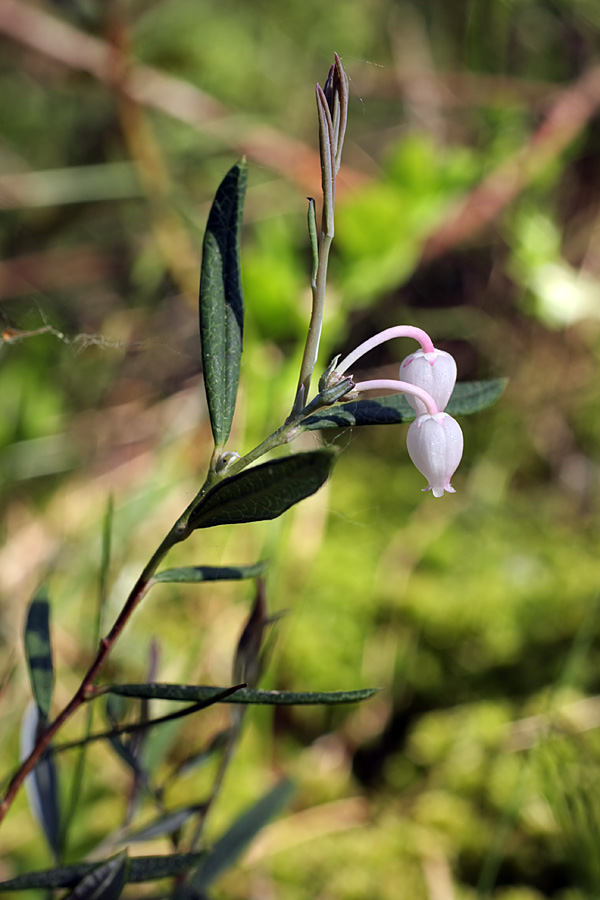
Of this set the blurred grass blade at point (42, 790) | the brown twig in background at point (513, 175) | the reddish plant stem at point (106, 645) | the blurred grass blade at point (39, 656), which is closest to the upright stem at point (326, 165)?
the reddish plant stem at point (106, 645)

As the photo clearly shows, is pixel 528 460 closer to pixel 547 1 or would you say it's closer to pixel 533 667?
pixel 533 667

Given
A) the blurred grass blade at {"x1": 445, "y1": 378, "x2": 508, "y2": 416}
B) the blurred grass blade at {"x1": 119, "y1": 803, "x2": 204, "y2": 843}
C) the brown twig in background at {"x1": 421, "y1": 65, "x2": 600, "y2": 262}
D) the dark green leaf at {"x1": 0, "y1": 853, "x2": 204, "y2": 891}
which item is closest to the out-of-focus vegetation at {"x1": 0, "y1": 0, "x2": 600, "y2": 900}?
the brown twig in background at {"x1": 421, "y1": 65, "x2": 600, "y2": 262}

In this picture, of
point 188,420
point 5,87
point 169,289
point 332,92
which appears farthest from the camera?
point 5,87

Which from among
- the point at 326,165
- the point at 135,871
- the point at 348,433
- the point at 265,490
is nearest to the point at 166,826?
the point at 135,871

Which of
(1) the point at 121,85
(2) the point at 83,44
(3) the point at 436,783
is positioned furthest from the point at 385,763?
(2) the point at 83,44

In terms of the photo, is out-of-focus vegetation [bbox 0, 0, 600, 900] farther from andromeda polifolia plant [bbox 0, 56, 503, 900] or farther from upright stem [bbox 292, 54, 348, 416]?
upright stem [bbox 292, 54, 348, 416]

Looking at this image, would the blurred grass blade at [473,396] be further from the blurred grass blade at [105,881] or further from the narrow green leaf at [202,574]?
the blurred grass blade at [105,881]

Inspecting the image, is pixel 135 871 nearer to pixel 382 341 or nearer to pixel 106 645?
pixel 106 645
